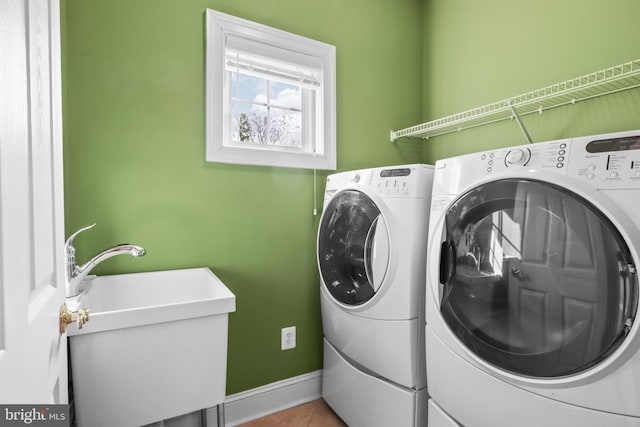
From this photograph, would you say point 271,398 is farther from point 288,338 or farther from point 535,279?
point 535,279

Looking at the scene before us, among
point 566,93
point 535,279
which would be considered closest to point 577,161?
point 535,279

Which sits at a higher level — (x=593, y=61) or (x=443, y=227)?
(x=593, y=61)

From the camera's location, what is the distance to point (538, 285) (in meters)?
0.90

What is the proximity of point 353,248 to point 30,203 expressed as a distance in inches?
47.5

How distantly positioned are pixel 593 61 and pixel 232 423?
7.88ft

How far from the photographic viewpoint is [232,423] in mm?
1694

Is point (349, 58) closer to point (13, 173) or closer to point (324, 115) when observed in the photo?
point (324, 115)

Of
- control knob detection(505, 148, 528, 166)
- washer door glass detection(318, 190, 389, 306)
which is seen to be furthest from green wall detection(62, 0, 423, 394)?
control knob detection(505, 148, 528, 166)

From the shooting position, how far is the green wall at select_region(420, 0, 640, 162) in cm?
139

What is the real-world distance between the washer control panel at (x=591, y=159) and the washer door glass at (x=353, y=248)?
1.87ft

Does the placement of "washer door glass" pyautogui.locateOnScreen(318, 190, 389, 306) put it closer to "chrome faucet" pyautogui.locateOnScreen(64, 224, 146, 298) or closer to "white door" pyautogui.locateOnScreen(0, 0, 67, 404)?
"chrome faucet" pyautogui.locateOnScreen(64, 224, 146, 298)

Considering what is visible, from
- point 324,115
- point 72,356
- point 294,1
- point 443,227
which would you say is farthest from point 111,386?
point 294,1

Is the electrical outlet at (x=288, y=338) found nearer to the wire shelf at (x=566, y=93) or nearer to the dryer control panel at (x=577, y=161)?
the dryer control panel at (x=577, y=161)

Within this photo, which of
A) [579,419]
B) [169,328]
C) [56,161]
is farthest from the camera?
[169,328]
